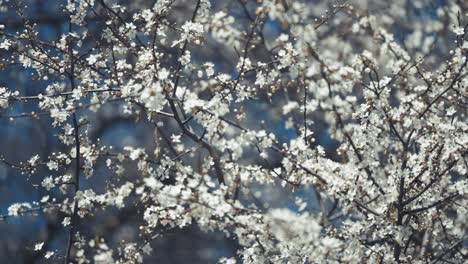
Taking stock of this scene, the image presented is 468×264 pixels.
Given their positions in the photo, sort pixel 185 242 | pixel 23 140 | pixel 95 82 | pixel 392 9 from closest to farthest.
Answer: pixel 95 82 → pixel 392 9 → pixel 23 140 → pixel 185 242

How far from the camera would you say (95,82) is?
4.33 m

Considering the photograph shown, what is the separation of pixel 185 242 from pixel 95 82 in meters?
8.80

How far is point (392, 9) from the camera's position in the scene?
9.58 metres

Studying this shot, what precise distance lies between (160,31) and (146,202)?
1161 mm

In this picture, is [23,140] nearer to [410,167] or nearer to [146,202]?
[146,202]

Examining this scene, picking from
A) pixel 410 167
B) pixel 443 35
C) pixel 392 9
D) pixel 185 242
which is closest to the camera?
pixel 410 167

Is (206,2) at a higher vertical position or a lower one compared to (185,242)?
lower

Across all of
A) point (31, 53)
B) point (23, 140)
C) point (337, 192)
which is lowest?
point (337, 192)

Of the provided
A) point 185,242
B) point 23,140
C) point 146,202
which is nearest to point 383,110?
point 146,202

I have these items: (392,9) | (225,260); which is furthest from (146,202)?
(392,9)

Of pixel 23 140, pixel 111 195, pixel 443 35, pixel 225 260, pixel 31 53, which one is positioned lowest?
pixel 225 260

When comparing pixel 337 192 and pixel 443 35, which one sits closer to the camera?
pixel 337 192

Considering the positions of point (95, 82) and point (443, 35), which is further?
point (443, 35)

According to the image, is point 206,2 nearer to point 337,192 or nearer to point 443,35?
point 337,192
